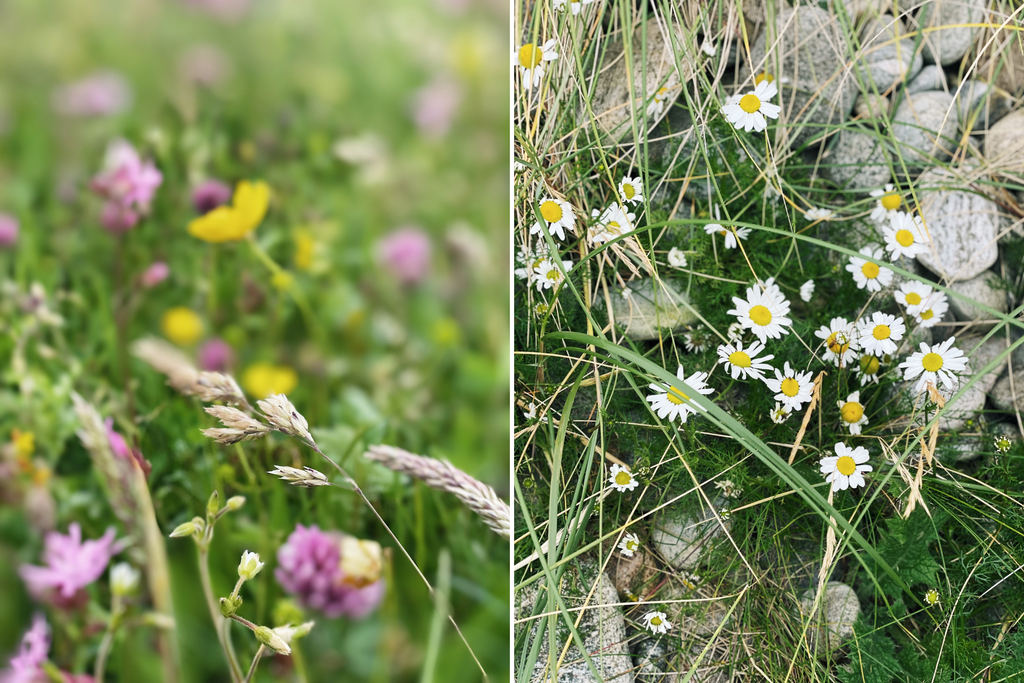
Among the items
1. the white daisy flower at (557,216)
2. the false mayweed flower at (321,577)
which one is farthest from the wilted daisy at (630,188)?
the false mayweed flower at (321,577)

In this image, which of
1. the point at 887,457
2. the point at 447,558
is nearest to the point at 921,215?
the point at 887,457

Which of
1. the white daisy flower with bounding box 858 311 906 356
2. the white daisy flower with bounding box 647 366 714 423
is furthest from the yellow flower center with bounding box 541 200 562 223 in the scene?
the white daisy flower with bounding box 858 311 906 356

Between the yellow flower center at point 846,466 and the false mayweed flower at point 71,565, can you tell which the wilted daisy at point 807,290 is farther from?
the false mayweed flower at point 71,565

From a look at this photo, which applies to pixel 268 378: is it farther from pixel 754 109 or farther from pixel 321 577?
pixel 754 109

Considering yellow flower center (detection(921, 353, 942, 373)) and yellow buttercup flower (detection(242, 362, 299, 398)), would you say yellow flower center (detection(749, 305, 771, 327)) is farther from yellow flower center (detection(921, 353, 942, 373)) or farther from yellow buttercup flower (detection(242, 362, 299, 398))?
yellow buttercup flower (detection(242, 362, 299, 398))

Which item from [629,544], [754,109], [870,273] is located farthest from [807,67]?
[629,544]

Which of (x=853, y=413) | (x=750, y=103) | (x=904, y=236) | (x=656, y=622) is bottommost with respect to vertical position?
(x=656, y=622)

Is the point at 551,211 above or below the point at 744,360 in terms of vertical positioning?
above
